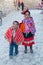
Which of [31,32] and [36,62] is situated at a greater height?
[31,32]

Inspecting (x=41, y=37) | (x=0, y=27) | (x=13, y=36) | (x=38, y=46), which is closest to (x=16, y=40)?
(x=13, y=36)

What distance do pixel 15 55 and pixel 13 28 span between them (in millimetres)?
650

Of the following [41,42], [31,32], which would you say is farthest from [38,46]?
[31,32]

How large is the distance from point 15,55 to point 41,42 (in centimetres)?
147

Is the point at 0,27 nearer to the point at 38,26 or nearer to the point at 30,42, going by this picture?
the point at 38,26

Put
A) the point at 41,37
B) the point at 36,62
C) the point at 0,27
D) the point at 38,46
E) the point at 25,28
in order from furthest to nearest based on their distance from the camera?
the point at 0,27 → the point at 41,37 → the point at 38,46 → the point at 25,28 → the point at 36,62

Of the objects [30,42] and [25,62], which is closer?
[25,62]

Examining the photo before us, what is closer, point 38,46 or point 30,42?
point 30,42

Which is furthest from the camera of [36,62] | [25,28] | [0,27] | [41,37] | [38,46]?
[0,27]

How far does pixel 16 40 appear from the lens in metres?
6.44

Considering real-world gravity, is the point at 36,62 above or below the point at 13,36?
below

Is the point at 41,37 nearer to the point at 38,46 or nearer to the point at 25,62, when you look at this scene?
the point at 38,46

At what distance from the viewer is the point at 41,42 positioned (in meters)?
8.00

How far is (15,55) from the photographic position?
6.70 m
